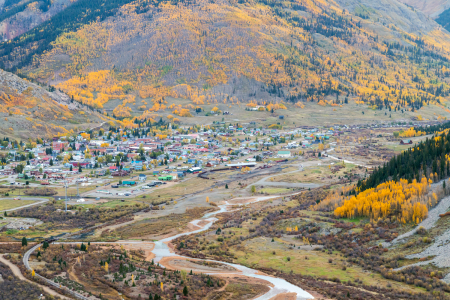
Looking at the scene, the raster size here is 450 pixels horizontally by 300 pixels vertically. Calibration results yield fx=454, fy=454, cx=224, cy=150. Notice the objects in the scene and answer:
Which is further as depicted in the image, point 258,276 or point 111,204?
point 111,204

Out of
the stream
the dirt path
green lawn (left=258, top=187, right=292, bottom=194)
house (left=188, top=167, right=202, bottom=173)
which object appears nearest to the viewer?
the dirt path

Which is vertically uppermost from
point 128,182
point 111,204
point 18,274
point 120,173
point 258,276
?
point 120,173

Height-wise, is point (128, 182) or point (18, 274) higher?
point (128, 182)

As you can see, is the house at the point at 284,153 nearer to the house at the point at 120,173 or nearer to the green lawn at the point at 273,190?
the green lawn at the point at 273,190

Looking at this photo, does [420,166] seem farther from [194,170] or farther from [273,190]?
[194,170]

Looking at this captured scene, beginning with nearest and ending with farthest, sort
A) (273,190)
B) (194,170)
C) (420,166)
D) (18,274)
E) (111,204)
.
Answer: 1. (18,274)
2. (420,166)
3. (111,204)
4. (273,190)
5. (194,170)

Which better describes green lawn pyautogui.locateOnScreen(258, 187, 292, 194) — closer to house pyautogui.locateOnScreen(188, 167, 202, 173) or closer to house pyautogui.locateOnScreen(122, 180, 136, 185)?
house pyautogui.locateOnScreen(188, 167, 202, 173)

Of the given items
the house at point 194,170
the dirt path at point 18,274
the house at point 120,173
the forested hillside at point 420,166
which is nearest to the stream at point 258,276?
the dirt path at point 18,274

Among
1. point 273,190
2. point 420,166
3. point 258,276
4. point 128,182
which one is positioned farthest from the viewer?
point 128,182

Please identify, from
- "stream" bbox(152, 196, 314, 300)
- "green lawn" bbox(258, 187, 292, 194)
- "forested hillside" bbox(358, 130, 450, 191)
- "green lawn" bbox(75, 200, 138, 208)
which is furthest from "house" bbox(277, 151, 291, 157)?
"stream" bbox(152, 196, 314, 300)

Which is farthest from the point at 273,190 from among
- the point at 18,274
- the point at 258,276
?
the point at 18,274

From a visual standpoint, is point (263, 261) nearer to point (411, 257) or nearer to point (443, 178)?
point (411, 257)
